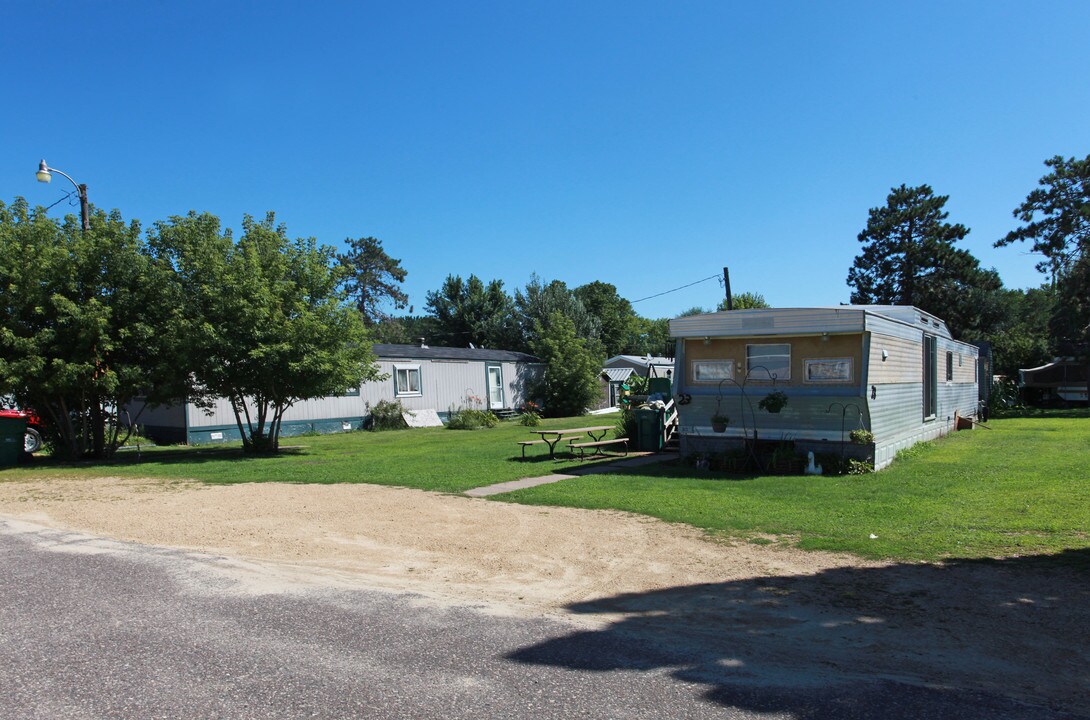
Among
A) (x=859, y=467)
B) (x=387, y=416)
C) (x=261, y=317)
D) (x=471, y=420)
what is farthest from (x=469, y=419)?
(x=859, y=467)

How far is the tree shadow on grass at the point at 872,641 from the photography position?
3.64 m

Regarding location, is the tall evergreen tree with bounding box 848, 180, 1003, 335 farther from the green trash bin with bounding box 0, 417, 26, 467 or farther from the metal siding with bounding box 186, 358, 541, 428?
the green trash bin with bounding box 0, 417, 26, 467

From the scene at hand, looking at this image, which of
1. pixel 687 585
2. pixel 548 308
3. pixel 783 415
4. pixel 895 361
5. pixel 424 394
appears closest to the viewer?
pixel 687 585

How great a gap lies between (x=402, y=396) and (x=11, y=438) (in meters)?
12.7

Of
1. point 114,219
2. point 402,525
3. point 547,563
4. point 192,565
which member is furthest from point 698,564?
point 114,219

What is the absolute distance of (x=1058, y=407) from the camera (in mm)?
32281

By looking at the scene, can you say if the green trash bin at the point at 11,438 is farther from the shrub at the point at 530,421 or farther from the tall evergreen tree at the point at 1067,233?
the tall evergreen tree at the point at 1067,233

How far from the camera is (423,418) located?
26.8 meters

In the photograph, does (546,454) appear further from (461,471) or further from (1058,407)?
(1058,407)

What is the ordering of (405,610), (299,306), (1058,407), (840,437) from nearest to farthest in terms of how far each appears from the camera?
(405,610) → (840,437) → (299,306) → (1058,407)

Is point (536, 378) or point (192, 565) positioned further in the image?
point (536, 378)

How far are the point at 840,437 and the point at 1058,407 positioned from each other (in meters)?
27.2

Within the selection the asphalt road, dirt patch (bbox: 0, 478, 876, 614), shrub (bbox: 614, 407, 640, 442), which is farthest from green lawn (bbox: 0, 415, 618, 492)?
the asphalt road

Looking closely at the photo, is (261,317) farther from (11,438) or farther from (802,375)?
(802,375)
